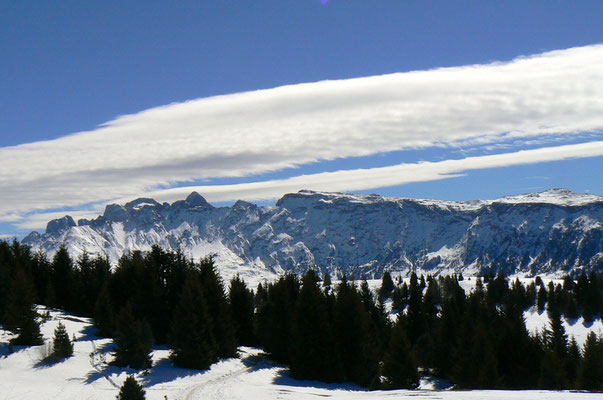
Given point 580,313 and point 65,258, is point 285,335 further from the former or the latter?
point 580,313

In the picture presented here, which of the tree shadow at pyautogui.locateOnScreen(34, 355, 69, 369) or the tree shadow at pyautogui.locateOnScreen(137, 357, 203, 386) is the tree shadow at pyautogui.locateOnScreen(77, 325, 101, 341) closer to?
the tree shadow at pyautogui.locateOnScreen(137, 357, 203, 386)

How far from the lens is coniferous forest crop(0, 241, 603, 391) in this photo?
50.9 m

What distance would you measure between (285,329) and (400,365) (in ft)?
44.5

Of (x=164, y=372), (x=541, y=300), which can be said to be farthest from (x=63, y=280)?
(x=541, y=300)

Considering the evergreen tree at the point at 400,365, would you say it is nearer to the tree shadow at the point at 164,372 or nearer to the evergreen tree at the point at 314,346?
the evergreen tree at the point at 314,346

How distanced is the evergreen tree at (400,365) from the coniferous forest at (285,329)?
0.30 feet

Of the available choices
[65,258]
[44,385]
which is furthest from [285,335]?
[65,258]

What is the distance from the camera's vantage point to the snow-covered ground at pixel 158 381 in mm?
35344

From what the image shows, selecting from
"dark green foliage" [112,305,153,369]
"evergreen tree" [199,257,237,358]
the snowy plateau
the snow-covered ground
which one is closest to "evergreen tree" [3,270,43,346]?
the snow-covered ground

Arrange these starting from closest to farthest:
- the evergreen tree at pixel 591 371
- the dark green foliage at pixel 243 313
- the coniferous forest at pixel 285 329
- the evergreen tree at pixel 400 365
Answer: the coniferous forest at pixel 285 329, the evergreen tree at pixel 400 365, the evergreen tree at pixel 591 371, the dark green foliage at pixel 243 313

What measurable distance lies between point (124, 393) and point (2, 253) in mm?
49766

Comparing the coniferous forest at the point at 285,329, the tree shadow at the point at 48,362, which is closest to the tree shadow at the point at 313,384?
the coniferous forest at the point at 285,329

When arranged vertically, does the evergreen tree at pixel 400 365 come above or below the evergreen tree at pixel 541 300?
above

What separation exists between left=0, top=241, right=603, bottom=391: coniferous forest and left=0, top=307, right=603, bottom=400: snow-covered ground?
69.4 inches
